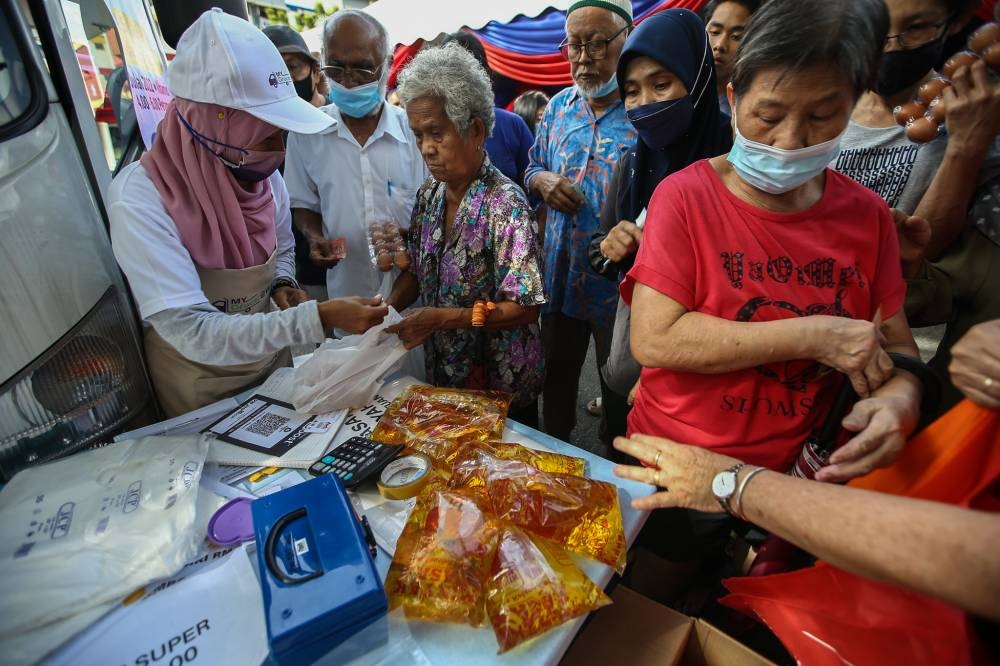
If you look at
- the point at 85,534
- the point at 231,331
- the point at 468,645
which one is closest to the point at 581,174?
the point at 231,331

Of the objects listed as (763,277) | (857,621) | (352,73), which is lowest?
(857,621)

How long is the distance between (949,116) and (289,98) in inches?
80.4

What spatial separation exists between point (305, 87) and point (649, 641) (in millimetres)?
3771

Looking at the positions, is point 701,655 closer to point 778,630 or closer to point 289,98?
point 778,630

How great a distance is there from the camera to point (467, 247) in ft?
5.69

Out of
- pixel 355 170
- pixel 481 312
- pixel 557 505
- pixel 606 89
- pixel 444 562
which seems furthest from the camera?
pixel 355 170

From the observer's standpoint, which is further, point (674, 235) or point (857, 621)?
point (674, 235)

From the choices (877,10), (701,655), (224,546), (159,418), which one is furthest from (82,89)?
(701,655)

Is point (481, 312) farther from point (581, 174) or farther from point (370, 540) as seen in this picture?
point (581, 174)

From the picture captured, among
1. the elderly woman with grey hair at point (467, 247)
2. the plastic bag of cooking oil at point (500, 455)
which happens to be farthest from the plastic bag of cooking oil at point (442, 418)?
the elderly woman with grey hair at point (467, 247)

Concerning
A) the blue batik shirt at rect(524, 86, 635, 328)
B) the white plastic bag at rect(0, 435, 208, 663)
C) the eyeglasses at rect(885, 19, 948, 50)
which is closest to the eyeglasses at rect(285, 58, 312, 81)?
the blue batik shirt at rect(524, 86, 635, 328)

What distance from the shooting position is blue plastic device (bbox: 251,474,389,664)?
2.35ft

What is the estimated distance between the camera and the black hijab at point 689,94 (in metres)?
1.51

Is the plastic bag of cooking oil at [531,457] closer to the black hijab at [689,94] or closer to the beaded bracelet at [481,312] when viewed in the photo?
the beaded bracelet at [481,312]
